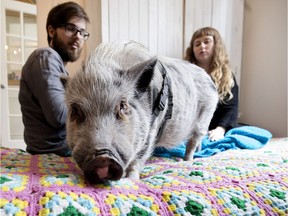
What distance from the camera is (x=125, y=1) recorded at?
2080mm

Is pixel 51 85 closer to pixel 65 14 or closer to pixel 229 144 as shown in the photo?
pixel 65 14

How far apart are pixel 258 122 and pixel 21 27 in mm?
2615

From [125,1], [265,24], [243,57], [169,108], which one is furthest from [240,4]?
[169,108]

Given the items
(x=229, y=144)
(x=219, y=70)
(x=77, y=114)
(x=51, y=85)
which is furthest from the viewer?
(x=219, y=70)

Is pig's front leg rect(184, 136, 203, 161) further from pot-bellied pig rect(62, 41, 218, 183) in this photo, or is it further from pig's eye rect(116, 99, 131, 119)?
pig's eye rect(116, 99, 131, 119)

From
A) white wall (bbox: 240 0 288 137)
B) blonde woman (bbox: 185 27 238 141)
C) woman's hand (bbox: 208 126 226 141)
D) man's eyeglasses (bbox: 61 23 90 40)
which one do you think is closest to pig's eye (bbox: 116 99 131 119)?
man's eyeglasses (bbox: 61 23 90 40)

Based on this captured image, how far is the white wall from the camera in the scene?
7.15ft

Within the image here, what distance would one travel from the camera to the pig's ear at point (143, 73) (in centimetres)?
79

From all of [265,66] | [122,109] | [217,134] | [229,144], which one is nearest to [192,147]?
[229,144]

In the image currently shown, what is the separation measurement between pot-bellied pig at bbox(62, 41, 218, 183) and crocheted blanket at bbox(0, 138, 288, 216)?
56 mm

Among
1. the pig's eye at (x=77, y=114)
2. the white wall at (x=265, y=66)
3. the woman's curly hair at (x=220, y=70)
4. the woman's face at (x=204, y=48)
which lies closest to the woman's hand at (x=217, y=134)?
the woman's curly hair at (x=220, y=70)

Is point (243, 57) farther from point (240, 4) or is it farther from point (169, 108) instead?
point (169, 108)

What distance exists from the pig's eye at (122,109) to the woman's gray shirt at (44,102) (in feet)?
1.38

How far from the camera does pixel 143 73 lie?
2.66 feet
